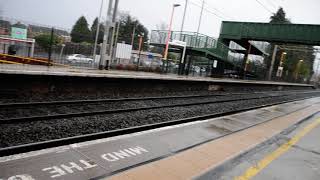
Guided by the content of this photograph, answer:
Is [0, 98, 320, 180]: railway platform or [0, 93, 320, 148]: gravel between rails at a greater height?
[0, 98, 320, 180]: railway platform

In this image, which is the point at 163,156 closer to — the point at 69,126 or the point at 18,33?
the point at 69,126

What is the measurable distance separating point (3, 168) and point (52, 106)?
18.7ft

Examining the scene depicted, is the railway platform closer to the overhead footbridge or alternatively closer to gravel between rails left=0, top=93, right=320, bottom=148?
gravel between rails left=0, top=93, right=320, bottom=148

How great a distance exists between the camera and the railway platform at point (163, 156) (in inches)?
188

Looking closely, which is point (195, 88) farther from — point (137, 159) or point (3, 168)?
point (3, 168)

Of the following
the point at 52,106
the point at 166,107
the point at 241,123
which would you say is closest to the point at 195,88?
the point at 166,107

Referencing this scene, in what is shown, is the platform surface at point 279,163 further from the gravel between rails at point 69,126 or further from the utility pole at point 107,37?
the utility pole at point 107,37

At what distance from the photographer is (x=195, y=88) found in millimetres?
22484

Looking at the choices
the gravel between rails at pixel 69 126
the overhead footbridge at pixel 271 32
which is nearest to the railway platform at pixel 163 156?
the gravel between rails at pixel 69 126

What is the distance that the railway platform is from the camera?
15.6ft

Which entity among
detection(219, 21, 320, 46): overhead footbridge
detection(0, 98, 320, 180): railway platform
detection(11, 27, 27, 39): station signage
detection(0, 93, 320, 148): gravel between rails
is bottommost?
detection(0, 93, 320, 148): gravel between rails

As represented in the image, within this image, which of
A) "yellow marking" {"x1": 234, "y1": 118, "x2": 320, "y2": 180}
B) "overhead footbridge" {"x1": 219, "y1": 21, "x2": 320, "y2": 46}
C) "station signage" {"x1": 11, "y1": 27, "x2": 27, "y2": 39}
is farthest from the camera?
"overhead footbridge" {"x1": 219, "y1": 21, "x2": 320, "y2": 46}

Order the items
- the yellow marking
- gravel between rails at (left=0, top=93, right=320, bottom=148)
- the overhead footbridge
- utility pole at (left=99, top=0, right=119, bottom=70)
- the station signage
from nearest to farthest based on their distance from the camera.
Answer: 1. the yellow marking
2. gravel between rails at (left=0, top=93, right=320, bottom=148)
3. utility pole at (left=99, top=0, right=119, bottom=70)
4. the station signage
5. the overhead footbridge

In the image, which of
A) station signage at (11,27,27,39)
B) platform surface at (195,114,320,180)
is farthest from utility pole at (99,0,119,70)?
platform surface at (195,114,320,180)
